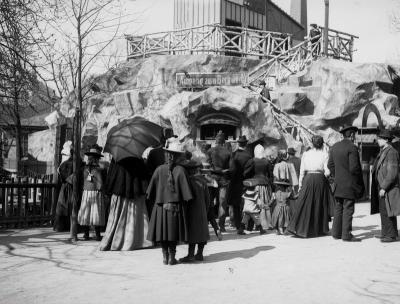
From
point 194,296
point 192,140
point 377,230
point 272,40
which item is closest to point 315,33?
point 272,40

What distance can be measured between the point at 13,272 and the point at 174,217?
2212mm

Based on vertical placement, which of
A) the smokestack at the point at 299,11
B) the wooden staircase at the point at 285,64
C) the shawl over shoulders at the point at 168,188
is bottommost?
the shawl over shoulders at the point at 168,188

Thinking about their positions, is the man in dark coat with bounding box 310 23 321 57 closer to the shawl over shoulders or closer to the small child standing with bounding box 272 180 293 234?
the small child standing with bounding box 272 180 293 234

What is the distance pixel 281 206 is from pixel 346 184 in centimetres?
178

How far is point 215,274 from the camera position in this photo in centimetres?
662

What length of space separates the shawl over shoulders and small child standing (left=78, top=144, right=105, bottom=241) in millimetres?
2372

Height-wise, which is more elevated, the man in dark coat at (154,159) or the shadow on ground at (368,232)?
the man in dark coat at (154,159)

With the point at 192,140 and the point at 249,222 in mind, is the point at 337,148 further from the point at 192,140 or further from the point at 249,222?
the point at 192,140

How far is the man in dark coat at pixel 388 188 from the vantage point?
9133 mm

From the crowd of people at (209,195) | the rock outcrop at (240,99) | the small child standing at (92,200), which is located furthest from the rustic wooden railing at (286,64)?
the small child standing at (92,200)

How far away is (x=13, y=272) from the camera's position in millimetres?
6840

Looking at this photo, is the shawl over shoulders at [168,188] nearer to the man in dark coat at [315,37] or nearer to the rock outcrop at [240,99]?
the rock outcrop at [240,99]

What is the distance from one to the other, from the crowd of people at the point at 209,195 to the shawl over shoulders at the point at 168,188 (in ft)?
0.05

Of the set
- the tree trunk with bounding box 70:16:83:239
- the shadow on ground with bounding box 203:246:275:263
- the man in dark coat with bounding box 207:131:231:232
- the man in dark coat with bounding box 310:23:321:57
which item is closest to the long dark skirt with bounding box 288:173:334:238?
the shadow on ground with bounding box 203:246:275:263
